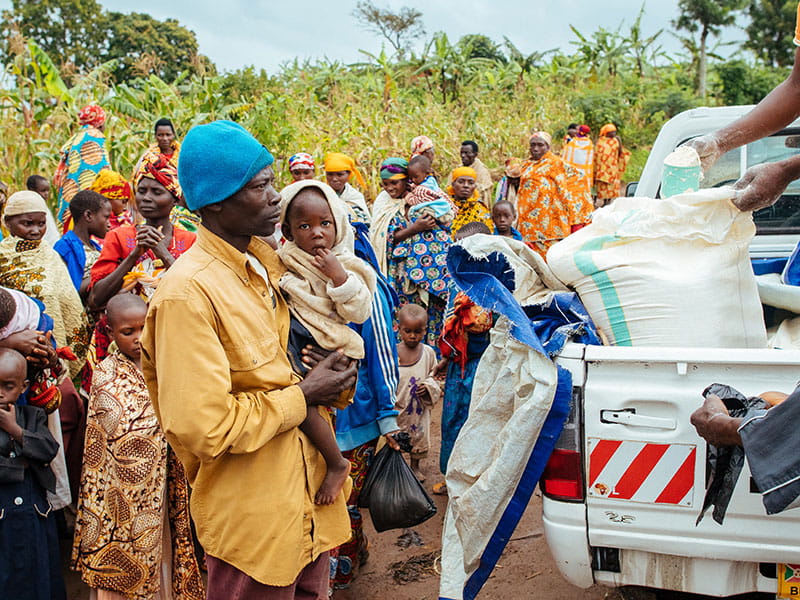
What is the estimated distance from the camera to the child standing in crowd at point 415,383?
4.22 metres

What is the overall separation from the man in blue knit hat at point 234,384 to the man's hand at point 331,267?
1.05ft

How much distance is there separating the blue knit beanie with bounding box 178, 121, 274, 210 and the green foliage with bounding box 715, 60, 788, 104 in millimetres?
18356

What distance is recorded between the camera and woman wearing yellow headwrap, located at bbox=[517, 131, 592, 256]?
8117 mm

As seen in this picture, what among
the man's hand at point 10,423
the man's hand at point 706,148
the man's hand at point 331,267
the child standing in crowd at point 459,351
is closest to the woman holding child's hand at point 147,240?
the man's hand at point 10,423

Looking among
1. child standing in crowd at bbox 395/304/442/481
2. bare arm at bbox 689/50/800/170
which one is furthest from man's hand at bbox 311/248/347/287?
child standing in crowd at bbox 395/304/442/481

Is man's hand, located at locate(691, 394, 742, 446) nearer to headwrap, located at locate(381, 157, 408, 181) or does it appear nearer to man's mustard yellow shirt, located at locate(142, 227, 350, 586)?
man's mustard yellow shirt, located at locate(142, 227, 350, 586)

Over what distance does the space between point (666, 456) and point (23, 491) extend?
246 cm

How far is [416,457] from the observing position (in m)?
4.46

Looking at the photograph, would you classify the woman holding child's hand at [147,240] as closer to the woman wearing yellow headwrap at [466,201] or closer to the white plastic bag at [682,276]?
the white plastic bag at [682,276]

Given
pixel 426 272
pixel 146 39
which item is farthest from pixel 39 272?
pixel 146 39

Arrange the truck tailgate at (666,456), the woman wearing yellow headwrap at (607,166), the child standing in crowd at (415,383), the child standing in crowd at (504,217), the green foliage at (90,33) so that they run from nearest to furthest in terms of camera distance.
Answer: the truck tailgate at (666,456) → the child standing in crowd at (415,383) → the child standing in crowd at (504,217) → the woman wearing yellow headwrap at (607,166) → the green foliage at (90,33)

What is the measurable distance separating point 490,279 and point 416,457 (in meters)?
2.16

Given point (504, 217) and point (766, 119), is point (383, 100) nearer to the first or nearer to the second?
point (504, 217)

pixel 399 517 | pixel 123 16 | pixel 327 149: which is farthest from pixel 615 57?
pixel 123 16
